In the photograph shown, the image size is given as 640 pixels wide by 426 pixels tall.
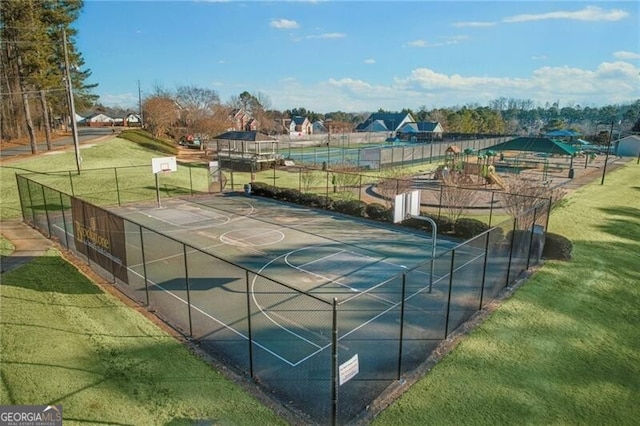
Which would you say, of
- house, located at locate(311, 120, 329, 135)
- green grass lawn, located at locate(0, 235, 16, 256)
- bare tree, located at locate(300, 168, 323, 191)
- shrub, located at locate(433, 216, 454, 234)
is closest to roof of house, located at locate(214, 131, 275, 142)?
bare tree, located at locate(300, 168, 323, 191)

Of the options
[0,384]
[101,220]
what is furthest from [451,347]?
[101,220]

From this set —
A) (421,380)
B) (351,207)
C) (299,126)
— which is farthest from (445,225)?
(299,126)

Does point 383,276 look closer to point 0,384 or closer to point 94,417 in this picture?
point 94,417

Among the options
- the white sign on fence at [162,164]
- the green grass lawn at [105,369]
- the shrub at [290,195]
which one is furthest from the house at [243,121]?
the green grass lawn at [105,369]

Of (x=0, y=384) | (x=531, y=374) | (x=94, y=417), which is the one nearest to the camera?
(x=94, y=417)

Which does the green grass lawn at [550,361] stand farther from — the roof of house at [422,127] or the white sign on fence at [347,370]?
the roof of house at [422,127]

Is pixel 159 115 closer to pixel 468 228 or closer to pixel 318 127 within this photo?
pixel 468 228
